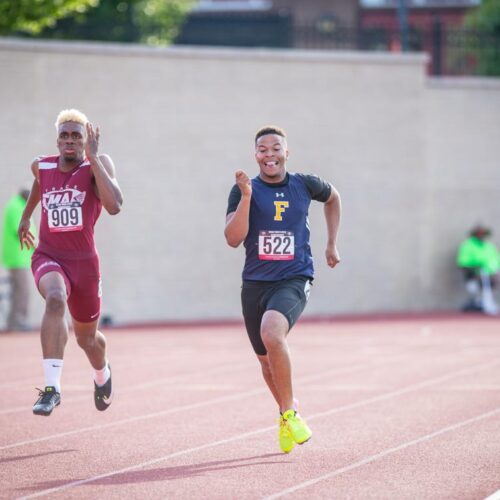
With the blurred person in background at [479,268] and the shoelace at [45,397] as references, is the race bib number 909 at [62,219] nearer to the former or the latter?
the shoelace at [45,397]

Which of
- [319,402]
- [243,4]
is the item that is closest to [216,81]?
[319,402]

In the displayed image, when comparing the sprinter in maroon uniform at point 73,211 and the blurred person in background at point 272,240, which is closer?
the blurred person in background at point 272,240

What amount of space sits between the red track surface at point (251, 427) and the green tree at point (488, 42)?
11783 millimetres

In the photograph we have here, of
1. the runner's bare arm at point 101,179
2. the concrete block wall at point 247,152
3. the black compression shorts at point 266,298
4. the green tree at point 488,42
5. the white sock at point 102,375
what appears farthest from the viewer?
A: the green tree at point 488,42

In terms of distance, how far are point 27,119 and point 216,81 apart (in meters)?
3.80

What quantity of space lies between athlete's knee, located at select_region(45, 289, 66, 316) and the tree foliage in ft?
64.8

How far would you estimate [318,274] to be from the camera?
2508cm

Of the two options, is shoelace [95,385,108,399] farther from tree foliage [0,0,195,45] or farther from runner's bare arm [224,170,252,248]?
tree foliage [0,0,195,45]

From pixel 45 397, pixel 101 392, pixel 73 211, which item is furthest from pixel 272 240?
pixel 101 392

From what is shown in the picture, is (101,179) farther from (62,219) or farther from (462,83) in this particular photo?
(462,83)

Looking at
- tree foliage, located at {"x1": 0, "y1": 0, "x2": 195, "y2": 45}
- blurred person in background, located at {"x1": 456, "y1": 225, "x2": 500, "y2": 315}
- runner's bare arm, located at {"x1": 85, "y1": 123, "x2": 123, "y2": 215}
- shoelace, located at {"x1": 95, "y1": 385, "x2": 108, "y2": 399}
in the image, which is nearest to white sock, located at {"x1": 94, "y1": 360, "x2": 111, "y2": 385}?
shoelace, located at {"x1": 95, "y1": 385, "x2": 108, "y2": 399}

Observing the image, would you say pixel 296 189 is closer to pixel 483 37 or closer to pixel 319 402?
pixel 319 402

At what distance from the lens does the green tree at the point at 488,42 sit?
27500 mm

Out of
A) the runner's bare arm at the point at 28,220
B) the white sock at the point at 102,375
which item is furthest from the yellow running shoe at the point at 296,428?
the runner's bare arm at the point at 28,220
